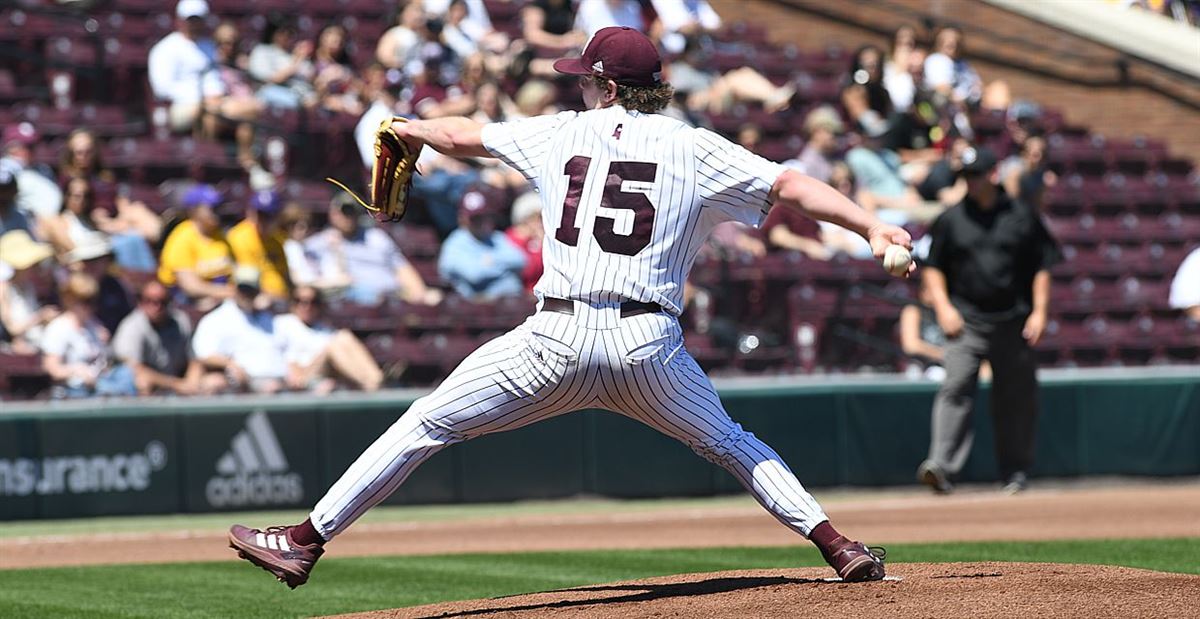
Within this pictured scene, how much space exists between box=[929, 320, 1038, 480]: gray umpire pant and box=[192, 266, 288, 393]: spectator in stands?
4.05 meters

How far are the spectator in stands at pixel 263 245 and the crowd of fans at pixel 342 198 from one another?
0.04 ft

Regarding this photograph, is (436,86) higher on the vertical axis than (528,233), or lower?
higher

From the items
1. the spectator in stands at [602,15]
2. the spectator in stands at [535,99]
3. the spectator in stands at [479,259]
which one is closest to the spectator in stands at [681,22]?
the spectator in stands at [602,15]

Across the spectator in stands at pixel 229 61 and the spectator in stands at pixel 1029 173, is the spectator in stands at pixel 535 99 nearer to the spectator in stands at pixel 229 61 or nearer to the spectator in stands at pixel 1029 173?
the spectator in stands at pixel 229 61

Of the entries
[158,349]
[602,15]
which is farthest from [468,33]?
[158,349]

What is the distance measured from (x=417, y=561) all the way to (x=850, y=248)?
7.01m

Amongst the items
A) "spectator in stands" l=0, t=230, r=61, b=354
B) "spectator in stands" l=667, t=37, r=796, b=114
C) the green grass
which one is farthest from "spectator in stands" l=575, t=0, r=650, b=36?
the green grass

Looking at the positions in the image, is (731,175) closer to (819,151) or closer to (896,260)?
(896,260)

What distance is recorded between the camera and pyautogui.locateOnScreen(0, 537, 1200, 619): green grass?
627cm

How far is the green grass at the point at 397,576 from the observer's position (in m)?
6.27

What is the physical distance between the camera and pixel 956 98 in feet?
55.3

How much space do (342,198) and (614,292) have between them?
803cm

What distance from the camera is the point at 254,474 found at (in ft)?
35.8

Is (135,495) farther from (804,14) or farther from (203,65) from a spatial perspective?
(804,14)
